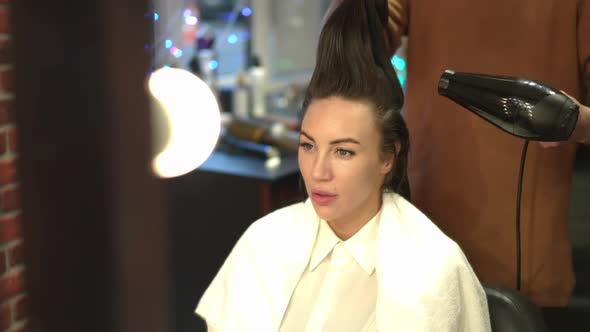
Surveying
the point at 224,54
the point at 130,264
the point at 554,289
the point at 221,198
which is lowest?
the point at 221,198

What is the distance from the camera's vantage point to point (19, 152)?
1.14 feet

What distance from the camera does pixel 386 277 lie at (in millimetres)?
1172

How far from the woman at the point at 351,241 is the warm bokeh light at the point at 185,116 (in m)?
0.61

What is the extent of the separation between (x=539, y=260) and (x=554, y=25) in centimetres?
47

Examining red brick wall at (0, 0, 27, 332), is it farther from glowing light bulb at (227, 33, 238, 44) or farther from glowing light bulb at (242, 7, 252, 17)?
glowing light bulb at (242, 7, 252, 17)

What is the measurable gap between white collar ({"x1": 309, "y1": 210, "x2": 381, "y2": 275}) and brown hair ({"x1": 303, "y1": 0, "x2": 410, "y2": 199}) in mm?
153

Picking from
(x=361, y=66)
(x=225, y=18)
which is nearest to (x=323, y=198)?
(x=361, y=66)

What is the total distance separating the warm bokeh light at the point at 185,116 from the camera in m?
1.86

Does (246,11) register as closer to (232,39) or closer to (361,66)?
(232,39)

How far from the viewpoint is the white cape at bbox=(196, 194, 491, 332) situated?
1139 mm

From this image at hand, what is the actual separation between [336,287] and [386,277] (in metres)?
0.13

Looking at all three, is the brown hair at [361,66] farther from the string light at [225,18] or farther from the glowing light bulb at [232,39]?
the glowing light bulb at [232,39]

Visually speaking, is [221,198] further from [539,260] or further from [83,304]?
[83,304]

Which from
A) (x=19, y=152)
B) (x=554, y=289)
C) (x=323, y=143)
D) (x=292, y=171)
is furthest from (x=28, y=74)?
(x=292, y=171)
